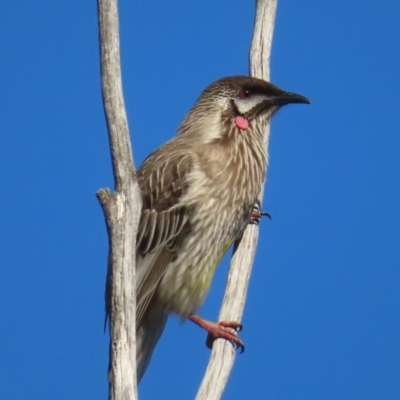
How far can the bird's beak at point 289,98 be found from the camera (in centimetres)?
654

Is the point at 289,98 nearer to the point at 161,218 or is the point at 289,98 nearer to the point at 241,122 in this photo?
the point at 241,122

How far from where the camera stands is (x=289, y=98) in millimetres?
6535

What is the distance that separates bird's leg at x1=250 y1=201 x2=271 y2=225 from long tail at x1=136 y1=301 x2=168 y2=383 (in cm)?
94

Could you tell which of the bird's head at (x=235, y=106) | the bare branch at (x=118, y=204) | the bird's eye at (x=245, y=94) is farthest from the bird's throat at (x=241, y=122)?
the bare branch at (x=118, y=204)

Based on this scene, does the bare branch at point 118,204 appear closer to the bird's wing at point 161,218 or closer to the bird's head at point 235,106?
the bird's wing at point 161,218

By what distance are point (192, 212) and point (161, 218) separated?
0.81 feet

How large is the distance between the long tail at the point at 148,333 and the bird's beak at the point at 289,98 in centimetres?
174

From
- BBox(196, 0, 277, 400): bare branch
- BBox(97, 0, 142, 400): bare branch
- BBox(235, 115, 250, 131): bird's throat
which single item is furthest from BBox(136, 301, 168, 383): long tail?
BBox(97, 0, 142, 400): bare branch

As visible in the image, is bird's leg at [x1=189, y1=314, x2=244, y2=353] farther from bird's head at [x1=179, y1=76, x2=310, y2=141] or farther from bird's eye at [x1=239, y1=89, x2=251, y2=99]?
bird's eye at [x1=239, y1=89, x2=251, y2=99]

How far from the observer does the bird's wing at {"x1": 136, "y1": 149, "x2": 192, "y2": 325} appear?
6332 mm

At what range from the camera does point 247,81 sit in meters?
Result: 6.50

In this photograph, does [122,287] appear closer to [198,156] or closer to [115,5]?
[115,5]

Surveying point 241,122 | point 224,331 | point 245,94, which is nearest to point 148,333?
point 224,331

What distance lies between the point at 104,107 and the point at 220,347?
1.96 m
